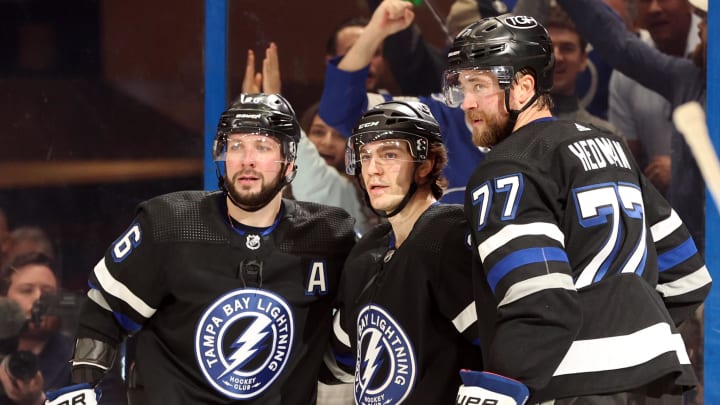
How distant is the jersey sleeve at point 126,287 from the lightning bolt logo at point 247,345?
26 cm

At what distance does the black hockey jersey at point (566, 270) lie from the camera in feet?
5.63

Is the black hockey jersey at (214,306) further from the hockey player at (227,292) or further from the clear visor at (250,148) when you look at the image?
the clear visor at (250,148)

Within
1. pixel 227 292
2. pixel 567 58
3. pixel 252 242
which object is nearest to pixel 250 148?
pixel 252 242

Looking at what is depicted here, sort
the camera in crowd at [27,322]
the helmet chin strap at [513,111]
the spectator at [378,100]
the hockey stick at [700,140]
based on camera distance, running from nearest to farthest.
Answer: the helmet chin strap at [513,111] → the hockey stick at [700,140] → the spectator at [378,100] → the camera in crowd at [27,322]

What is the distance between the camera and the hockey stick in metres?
3.35

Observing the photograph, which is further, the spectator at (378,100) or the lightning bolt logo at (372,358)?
the spectator at (378,100)

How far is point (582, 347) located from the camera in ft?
5.95

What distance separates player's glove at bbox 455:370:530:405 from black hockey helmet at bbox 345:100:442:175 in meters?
0.74

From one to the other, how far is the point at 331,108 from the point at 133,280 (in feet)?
4.74

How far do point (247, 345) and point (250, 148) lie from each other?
21.9 inches

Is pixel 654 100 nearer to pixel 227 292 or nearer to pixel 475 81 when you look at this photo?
pixel 475 81

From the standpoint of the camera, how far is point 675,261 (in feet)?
7.23

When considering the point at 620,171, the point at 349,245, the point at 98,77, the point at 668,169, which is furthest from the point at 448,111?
the point at 620,171

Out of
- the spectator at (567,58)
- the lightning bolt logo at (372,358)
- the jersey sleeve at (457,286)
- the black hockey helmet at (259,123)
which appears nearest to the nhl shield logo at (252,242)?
the black hockey helmet at (259,123)
